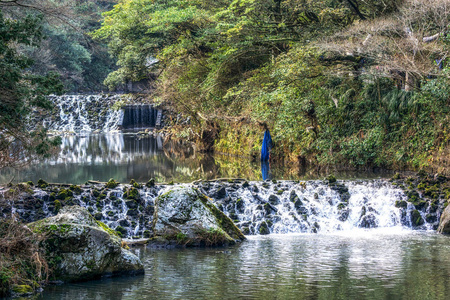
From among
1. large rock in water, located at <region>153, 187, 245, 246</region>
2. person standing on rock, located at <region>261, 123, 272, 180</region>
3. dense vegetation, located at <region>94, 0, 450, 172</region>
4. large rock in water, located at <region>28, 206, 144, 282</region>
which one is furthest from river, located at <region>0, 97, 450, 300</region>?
person standing on rock, located at <region>261, 123, 272, 180</region>

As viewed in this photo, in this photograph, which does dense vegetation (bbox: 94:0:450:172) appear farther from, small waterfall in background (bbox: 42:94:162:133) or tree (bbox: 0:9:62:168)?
small waterfall in background (bbox: 42:94:162:133)

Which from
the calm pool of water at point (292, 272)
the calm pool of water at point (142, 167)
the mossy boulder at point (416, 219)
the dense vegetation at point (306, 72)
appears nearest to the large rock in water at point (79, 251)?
the calm pool of water at point (292, 272)

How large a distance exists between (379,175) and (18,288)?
15.1 metres

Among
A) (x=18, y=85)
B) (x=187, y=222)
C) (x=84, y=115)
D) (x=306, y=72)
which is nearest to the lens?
(x=18, y=85)

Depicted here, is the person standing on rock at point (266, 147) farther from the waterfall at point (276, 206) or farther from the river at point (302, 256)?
the waterfall at point (276, 206)

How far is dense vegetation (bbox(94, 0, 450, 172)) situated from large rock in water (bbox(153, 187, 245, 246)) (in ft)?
30.3

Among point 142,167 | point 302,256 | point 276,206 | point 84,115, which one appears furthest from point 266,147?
point 84,115

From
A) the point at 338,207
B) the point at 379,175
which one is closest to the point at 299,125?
the point at 379,175

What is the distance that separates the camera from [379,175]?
20.9 meters

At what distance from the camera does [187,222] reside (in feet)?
43.1

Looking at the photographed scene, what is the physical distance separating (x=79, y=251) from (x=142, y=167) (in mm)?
16905

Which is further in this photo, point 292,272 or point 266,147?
point 266,147

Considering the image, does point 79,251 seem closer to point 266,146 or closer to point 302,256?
point 302,256

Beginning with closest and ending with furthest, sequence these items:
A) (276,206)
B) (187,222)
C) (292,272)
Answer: (292,272) → (187,222) → (276,206)
